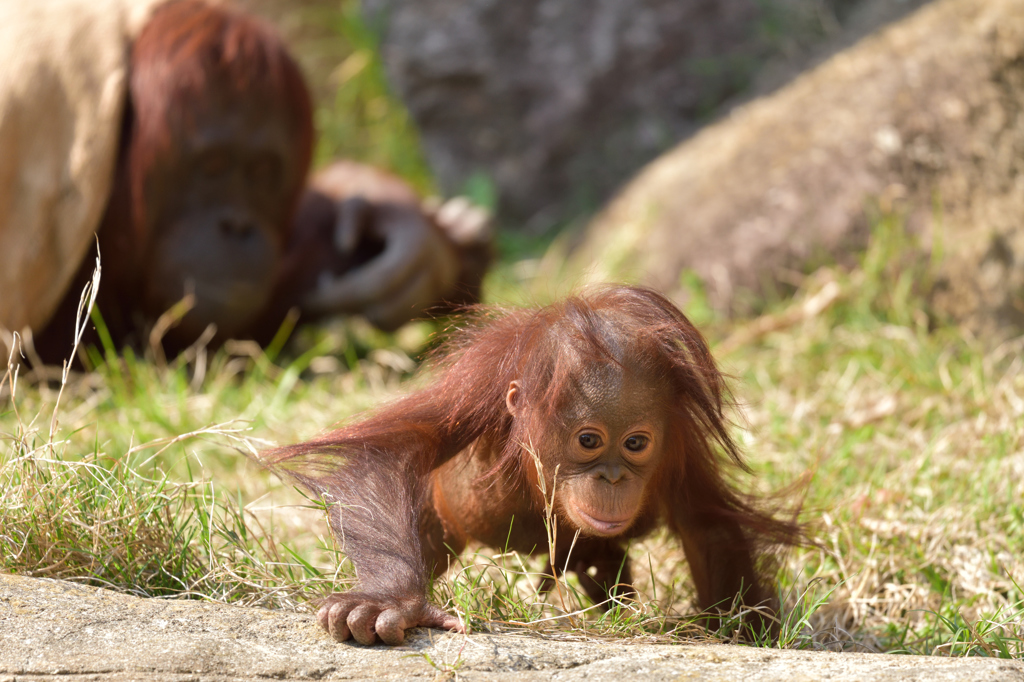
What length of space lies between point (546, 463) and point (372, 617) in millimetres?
444

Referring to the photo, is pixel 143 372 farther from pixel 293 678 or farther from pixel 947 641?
pixel 947 641

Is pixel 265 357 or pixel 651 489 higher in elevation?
pixel 651 489

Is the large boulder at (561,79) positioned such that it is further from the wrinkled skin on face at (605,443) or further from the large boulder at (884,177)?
the wrinkled skin on face at (605,443)

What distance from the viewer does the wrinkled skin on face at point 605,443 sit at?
186cm

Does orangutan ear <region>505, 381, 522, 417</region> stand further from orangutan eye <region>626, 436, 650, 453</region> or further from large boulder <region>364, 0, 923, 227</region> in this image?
large boulder <region>364, 0, 923, 227</region>

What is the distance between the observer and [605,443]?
6.16ft

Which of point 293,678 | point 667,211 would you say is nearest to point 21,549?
point 293,678

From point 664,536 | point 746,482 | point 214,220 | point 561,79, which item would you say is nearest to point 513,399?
point 664,536

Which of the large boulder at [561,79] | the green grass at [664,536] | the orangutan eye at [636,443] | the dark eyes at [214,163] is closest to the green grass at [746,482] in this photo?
the green grass at [664,536]

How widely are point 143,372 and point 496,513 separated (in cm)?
191

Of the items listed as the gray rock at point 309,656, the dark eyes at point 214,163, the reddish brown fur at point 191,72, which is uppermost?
the reddish brown fur at point 191,72

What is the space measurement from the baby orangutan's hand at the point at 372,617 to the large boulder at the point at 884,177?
2815 mm

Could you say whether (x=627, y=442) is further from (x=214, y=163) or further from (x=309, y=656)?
(x=214, y=163)

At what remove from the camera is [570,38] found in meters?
5.94
